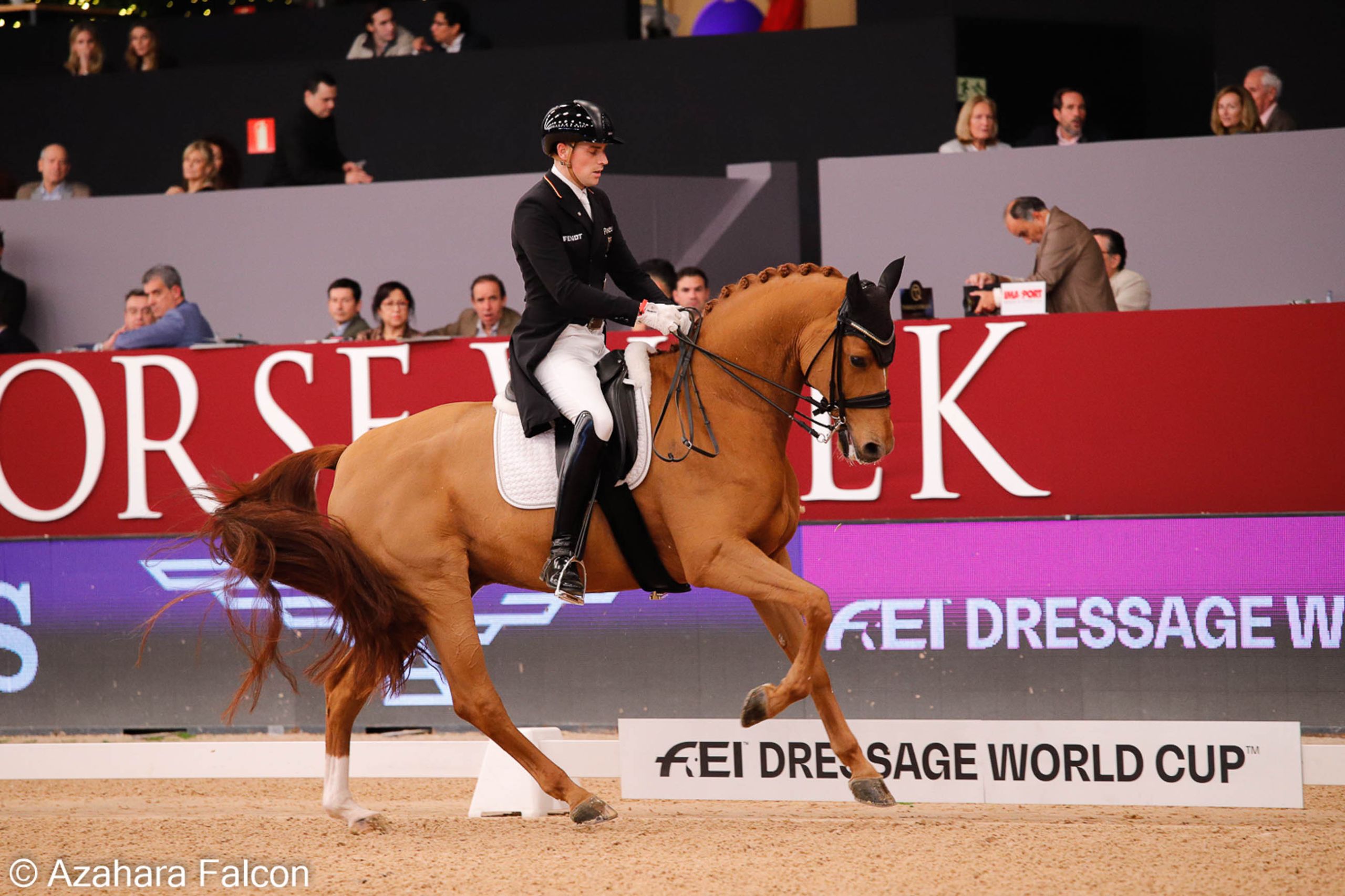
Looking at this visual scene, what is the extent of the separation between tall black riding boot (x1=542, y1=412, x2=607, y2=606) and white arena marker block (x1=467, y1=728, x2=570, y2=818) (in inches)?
32.2

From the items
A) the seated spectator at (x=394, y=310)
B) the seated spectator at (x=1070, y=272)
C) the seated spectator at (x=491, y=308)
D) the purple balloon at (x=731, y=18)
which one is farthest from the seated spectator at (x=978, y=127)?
the seated spectator at (x=394, y=310)

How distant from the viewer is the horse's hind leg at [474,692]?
17.3 feet

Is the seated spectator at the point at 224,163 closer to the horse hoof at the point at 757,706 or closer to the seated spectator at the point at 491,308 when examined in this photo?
the seated spectator at the point at 491,308

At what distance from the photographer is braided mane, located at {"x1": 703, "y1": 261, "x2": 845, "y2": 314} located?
17.1ft

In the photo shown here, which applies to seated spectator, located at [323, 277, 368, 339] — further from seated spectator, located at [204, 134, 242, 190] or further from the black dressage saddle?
the black dressage saddle

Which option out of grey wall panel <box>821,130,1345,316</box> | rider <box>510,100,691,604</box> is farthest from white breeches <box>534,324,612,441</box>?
grey wall panel <box>821,130,1345,316</box>

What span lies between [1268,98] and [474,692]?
6753 mm

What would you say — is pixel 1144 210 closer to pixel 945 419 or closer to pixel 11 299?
pixel 945 419

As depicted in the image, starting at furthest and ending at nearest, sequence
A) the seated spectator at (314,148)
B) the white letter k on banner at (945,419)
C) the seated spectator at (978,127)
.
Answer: the seated spectator at (314,148) → the seated spectator at (978,127) → the white letter k on banner at (945,419)

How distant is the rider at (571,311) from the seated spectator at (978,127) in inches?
170

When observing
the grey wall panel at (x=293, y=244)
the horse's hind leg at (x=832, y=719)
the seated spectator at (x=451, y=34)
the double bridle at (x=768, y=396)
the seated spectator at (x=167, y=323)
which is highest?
the seated spectator at (x=451, y=34)

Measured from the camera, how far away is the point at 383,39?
36.7ft

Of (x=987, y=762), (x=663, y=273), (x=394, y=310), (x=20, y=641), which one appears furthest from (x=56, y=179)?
(x=987, y=762)

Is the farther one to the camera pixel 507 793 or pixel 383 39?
pixel 383 39
